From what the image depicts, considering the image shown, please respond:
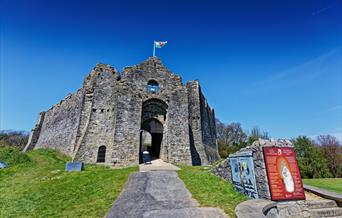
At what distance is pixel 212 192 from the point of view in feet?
23.2

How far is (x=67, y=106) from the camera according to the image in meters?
22.5

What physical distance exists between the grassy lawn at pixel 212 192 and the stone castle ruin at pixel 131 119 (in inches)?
282

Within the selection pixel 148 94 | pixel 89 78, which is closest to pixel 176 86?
pixel 148 94

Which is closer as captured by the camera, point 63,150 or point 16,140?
point 63,150

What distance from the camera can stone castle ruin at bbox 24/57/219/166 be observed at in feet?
51.1

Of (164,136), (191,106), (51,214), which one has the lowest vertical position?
(51,214)

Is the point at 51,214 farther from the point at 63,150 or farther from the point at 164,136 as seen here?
the point at 63,150

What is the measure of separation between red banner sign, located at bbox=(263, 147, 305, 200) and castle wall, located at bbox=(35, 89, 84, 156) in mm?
16020

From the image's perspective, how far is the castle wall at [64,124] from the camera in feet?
60.5

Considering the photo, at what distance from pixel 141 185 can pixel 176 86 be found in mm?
12473

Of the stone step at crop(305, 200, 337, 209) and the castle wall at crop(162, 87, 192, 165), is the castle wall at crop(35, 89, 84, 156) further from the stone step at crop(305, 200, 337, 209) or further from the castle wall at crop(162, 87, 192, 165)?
the stone step at crop(305, 200, 337, 209)

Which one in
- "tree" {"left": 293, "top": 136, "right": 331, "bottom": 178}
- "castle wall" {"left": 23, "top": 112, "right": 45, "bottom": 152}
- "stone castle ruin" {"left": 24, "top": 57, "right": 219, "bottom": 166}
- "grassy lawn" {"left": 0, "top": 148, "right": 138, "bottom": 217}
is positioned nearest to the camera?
"grassy lawn" {"left": 0, "top": 148, "right": 138, "bottom": 217}

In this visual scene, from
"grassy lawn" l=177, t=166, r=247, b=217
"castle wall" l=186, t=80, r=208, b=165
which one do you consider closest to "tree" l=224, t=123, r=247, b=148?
"castle wall" l=186, t=80, r=208, b=165

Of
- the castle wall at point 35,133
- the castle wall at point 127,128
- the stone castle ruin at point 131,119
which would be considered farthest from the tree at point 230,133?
the castle wall at point 35,133
